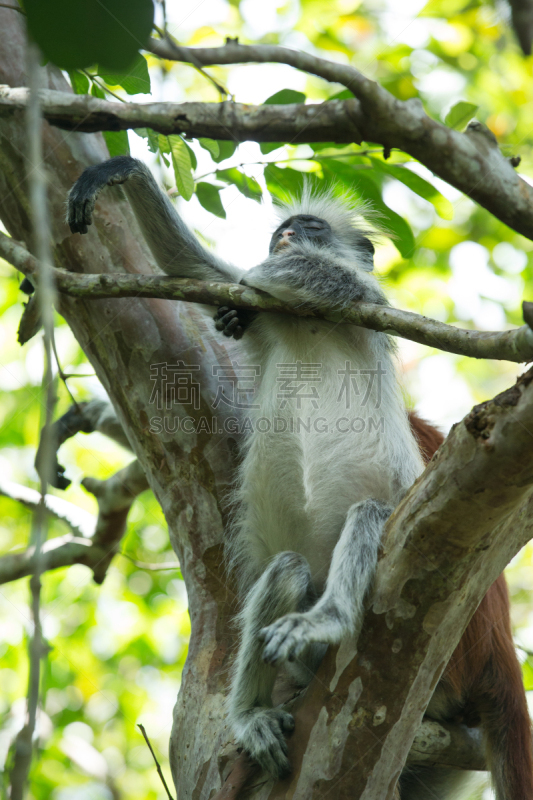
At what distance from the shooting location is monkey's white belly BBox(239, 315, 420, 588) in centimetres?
349

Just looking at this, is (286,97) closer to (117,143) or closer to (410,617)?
(117,143)

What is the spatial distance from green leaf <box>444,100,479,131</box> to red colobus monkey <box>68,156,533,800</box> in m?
1.01

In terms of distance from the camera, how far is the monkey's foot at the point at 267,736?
8.56 ft

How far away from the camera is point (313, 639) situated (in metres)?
2.62

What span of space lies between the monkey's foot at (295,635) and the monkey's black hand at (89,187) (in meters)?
2.34

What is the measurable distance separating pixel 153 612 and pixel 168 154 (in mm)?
7220

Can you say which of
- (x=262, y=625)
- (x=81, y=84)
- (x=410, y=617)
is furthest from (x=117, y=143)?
(x=410, y=617)

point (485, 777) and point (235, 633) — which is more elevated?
point (235, 633)

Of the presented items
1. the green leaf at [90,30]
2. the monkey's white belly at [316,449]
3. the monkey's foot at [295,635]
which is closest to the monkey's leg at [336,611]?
the monkey's foot at [295,635]

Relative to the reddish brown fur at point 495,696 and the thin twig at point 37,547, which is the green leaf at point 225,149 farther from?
the thin twig at point 37,547

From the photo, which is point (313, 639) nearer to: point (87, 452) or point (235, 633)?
point (235, 633)

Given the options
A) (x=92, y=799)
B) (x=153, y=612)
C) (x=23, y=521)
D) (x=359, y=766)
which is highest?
(x=23, y=521)

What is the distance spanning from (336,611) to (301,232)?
Result: 9.23ft

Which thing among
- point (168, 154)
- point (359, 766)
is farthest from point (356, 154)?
point (359, 766)
